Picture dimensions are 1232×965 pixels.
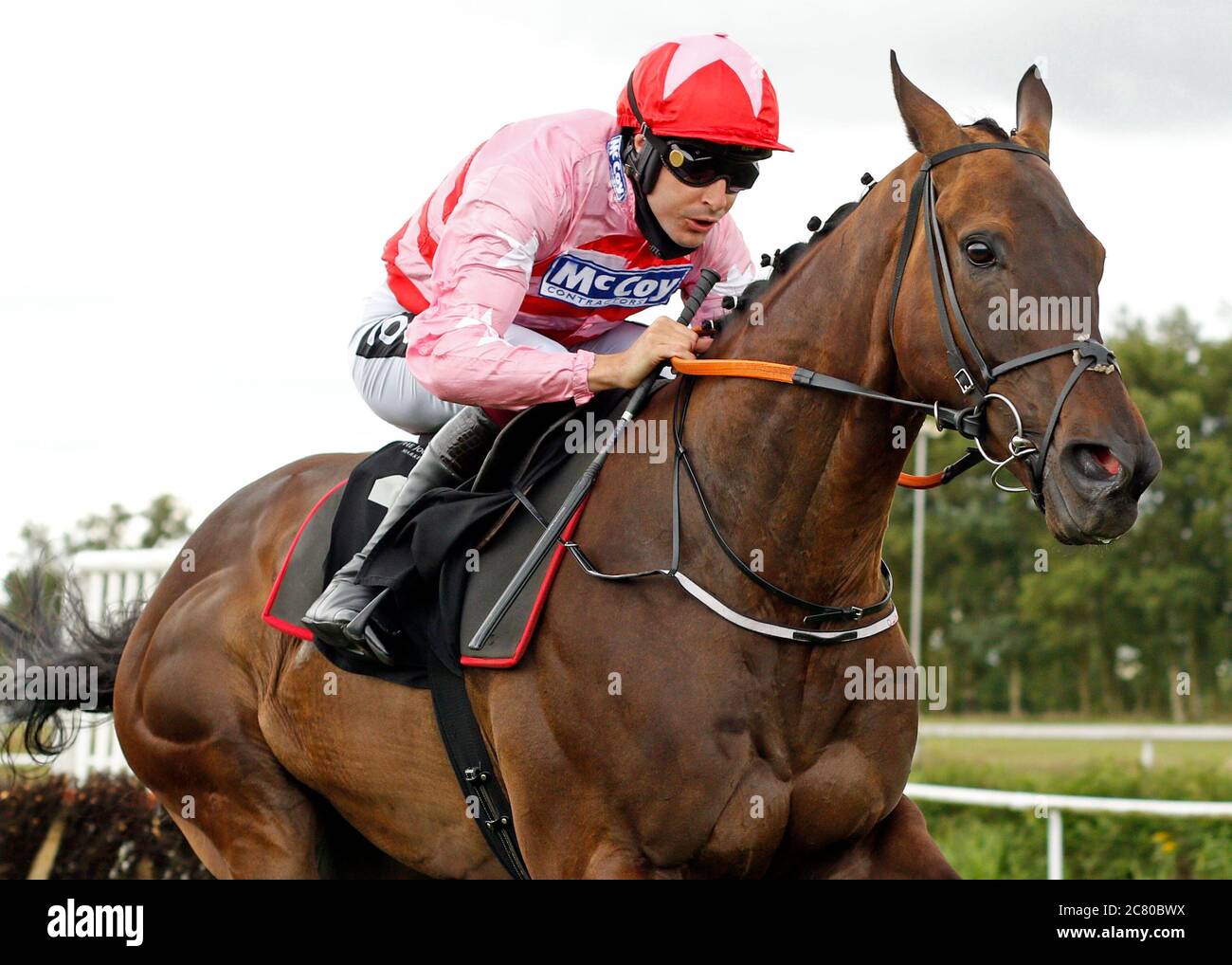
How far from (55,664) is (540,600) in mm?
2955

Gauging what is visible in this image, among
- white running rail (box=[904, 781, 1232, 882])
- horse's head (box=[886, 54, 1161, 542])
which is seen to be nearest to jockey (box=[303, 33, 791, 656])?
horse's head (box=[886, 54, 1161, 542])

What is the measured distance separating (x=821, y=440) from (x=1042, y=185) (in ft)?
2.34

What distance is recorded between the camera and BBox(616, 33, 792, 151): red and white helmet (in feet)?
11.2

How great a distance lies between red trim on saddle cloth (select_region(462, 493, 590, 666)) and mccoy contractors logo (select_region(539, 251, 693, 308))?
0.69m

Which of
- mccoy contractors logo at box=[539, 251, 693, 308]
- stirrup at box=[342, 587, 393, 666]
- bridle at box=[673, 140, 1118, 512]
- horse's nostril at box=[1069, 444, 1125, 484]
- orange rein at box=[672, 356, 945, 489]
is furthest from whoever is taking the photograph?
mccoy contractors logo at box=[539, 251, 693, 308]

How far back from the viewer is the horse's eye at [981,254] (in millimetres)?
2842

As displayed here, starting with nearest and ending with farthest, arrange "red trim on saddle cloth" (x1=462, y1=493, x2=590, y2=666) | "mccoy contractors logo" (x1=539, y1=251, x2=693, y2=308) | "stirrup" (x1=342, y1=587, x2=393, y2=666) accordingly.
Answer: "red trim on saddle cloth" (x1=462, y1=493, x2=590, y2=666) < "stirrup" (x1=342, y1=587, x2=393, y2=666) < "mccoy contractors logo" (x1=539, y1=251, x2=693, y2=308)

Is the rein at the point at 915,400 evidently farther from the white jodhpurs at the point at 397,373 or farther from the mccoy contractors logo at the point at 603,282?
the white jodhpurs at the point at 397,373

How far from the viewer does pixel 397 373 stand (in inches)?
165

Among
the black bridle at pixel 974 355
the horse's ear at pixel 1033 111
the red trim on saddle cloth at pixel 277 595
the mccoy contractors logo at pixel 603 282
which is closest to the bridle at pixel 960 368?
the black bridle at pixel 974 355

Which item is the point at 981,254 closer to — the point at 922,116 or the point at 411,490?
the point at 922,116

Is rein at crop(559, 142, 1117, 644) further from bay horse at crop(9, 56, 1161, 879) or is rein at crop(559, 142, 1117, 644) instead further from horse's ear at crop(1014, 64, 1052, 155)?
horse's ear at crop(1014, 64, 1052, 155)

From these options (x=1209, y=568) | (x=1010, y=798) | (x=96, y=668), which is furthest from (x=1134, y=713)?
(x=96, y=668)

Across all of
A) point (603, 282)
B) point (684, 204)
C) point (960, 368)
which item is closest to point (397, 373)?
point (603, 282)
